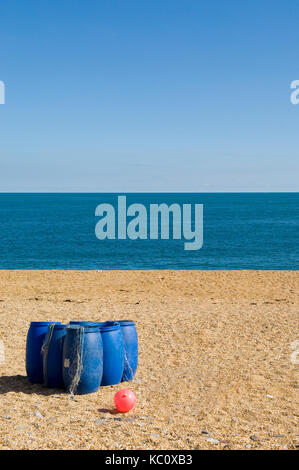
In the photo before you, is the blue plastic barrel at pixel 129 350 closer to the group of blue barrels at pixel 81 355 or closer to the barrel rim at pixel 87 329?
the group of blue barrels at pixel 81 355

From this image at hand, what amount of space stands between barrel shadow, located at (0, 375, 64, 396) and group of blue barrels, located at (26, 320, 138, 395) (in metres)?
0.09

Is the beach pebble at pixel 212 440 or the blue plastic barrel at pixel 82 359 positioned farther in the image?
the blue plastic barrel at pixel 82 359

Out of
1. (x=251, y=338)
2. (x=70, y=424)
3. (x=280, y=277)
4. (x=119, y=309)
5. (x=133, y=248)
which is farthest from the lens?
(x=133, y=248)

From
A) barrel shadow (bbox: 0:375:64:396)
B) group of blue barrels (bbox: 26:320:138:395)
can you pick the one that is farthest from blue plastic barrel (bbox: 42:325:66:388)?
barrel shadow (bbox: 0:375:64:396)

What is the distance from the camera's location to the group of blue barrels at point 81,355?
22.0 feet

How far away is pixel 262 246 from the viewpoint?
43750 millimetres

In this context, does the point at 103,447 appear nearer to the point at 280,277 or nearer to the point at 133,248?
the point at 280,277

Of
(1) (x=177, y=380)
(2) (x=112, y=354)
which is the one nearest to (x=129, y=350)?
(2) (x=112, y=354)

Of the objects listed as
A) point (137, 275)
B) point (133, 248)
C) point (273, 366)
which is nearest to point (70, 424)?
point (273, 366)

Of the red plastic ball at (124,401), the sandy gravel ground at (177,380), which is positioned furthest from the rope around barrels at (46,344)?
the red plastic ball at (124,401)

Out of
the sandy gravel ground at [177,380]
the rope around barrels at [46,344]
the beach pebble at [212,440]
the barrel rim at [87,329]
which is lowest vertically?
the beach pebble at [212,440]

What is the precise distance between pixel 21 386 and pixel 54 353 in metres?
0.81
